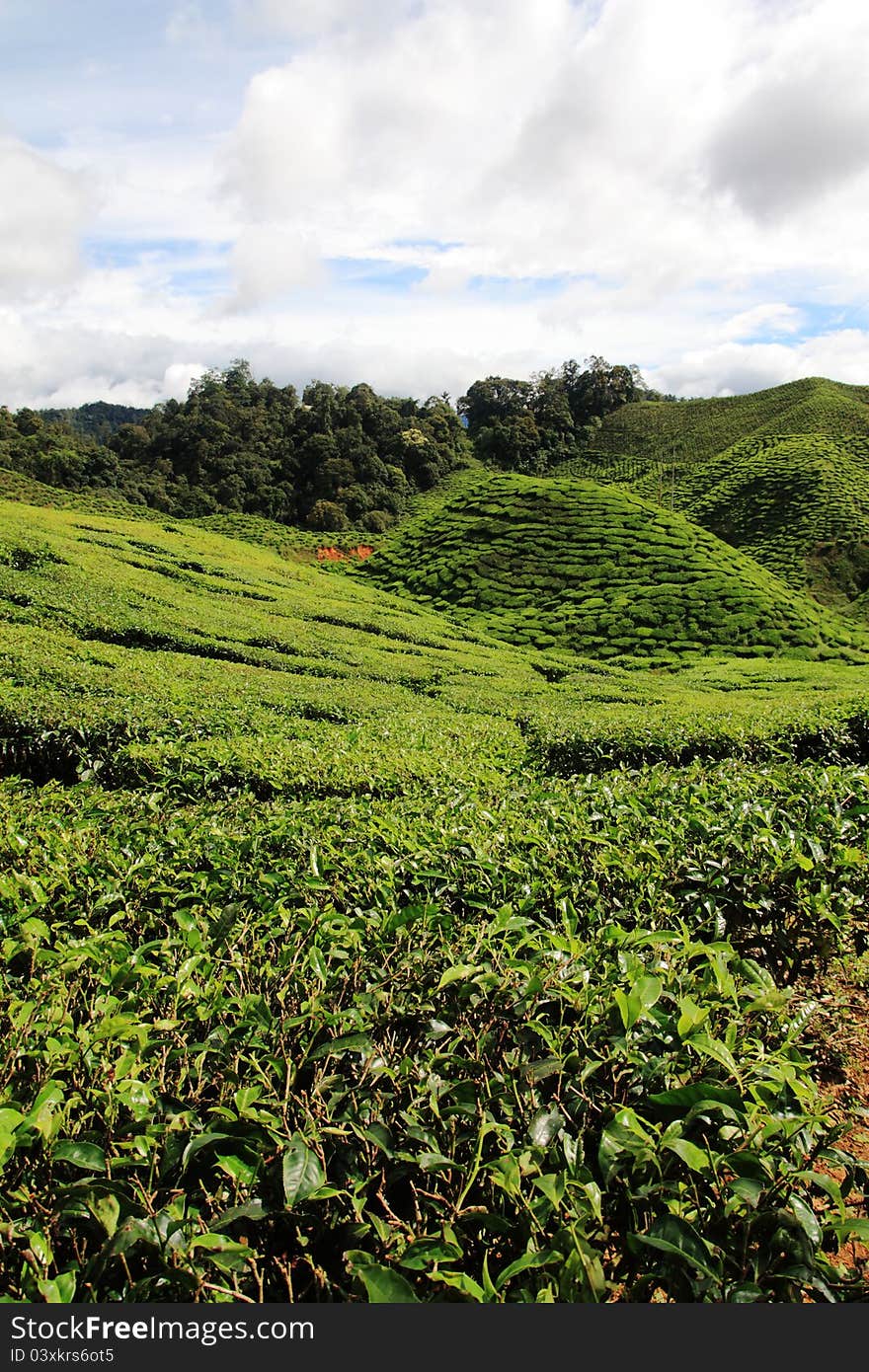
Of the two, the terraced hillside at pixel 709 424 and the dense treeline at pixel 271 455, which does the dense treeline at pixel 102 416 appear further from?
the terraced hillside at pixel 709 424

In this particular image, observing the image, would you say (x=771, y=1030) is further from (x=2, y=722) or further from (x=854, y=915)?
(x=2, y=722)

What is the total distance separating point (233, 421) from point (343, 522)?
1970 cm

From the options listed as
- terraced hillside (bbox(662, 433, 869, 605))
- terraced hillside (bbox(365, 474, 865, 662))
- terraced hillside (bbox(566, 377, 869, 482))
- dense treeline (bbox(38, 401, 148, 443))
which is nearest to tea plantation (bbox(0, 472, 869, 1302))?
terraced hillside (bbox(365, 474, 865, 662))

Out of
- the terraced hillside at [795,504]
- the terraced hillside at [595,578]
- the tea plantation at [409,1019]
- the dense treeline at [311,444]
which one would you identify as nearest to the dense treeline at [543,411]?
the dense treeline at [311,444]

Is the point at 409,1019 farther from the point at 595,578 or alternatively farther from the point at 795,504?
the point at 795,504

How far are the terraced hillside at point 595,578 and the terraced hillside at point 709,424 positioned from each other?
66.7ft

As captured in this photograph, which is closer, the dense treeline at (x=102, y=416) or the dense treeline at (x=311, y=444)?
the dense treeline at (x=311, y=444)

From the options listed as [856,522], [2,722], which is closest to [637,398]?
[856,522]

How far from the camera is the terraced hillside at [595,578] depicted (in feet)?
99.6

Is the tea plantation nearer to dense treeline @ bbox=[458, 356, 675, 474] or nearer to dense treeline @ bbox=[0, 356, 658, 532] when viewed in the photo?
dense treeline @ bbox=[0, 356, 658, 532]

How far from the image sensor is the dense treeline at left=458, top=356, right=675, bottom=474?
67938 mm

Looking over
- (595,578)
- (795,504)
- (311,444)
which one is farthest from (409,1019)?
(311,444)

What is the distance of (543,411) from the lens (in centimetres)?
7144

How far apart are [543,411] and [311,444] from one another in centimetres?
2575
